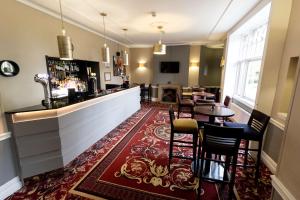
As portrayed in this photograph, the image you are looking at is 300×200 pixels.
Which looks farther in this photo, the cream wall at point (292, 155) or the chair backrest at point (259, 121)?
the chair backrest at point (259, 121)

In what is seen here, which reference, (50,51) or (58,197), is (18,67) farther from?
(58,197)

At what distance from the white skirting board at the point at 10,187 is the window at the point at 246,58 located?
4.62 meters

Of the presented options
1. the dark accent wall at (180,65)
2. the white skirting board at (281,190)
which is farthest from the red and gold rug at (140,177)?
the dark accent wall at (180,65)

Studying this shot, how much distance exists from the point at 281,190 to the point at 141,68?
7718mm

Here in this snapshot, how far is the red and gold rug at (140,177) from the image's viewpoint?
1.99m

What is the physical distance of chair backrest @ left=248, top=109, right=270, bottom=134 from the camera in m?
2.10

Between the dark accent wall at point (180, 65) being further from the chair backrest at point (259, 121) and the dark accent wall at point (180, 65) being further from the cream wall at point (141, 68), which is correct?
the chair backrest at point (259, 121)

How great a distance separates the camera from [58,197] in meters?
1.93

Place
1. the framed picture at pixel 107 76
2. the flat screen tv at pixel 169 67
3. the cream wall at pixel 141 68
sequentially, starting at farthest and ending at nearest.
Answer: the cream wall at pixel 141 68 → the flat screen tv at pixel 169 67 → the framed picture at pixel 107 76

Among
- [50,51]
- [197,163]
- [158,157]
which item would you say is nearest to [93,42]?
[50,51]

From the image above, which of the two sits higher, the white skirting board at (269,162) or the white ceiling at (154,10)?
the white ceiling at (154,10)

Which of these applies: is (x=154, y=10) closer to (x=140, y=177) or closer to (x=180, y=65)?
(x=140, y=177)

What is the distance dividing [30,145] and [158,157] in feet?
6.55

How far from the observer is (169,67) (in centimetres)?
774
